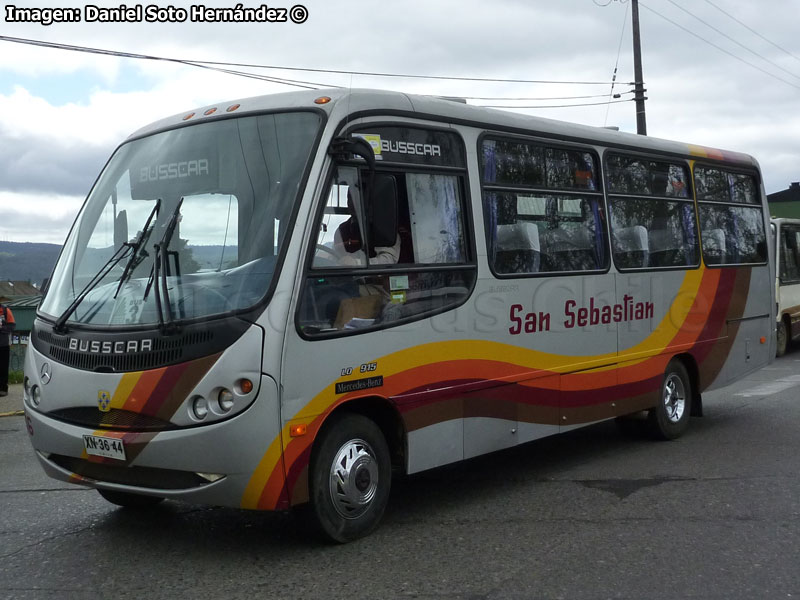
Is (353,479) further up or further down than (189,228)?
further down

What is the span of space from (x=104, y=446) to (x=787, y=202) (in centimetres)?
4317

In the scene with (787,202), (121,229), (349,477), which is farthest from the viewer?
(787,202)

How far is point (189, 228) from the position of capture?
599 centimetres

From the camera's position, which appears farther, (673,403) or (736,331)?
(736,331)

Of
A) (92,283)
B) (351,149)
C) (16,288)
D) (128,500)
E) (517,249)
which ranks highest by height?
(16,288)

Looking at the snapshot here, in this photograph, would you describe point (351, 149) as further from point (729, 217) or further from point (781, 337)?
point (781, 337)

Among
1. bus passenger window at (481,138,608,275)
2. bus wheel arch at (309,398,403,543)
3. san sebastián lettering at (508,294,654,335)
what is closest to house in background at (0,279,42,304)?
san sebastián lettering at (508,294,654,335)

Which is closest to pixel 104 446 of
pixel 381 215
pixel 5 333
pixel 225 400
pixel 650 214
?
pixel 225 400

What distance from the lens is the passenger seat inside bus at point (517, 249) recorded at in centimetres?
746

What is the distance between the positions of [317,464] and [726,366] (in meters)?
6.43

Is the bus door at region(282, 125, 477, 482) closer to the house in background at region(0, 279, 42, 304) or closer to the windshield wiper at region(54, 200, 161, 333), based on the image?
the windshield wiper at region(54, 200, 161, 333)

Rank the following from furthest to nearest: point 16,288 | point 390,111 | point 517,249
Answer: point 16,288 < point 517,249 < point 390,111

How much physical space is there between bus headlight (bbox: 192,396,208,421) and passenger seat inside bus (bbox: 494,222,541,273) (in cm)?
275

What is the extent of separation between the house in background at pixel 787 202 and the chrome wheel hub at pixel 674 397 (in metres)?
35.3
